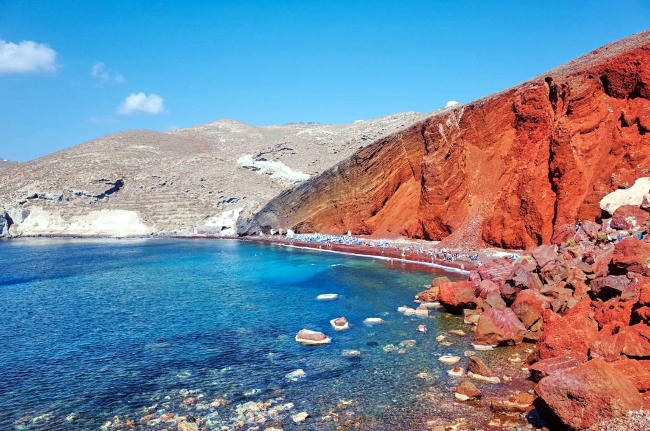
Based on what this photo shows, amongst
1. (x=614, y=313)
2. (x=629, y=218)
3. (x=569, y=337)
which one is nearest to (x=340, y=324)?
(x=569, y=337)

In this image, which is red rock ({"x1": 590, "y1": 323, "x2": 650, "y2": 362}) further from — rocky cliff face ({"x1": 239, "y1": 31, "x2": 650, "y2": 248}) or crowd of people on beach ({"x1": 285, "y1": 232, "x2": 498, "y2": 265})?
rocky cliff face ({"x1": 239, "y1": 31, "x2": 650, "y2": 248})

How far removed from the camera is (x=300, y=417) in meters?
11.5

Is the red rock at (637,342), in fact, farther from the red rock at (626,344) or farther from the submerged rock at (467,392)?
the submerged rock at (467,392)

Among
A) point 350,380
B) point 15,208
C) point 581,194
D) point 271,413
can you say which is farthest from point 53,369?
point 15,208

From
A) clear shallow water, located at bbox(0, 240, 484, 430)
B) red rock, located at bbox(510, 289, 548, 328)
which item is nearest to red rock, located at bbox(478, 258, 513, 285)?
clear shallow water, located at bbox(0, 240, 484, 430)

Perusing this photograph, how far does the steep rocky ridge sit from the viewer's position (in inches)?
3162

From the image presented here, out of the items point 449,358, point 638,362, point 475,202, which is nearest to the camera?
point 638,362

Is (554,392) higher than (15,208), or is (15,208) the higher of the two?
(15,208)

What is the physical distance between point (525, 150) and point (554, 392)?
2953 cm

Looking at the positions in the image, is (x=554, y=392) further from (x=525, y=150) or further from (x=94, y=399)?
(x=525, y=150)

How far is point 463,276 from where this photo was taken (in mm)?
29562

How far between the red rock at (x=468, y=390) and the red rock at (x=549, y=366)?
214cm

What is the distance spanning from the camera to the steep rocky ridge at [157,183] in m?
80.3

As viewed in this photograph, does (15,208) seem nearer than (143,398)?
No
